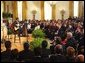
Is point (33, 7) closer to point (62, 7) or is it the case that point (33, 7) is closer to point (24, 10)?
point (24, 10)

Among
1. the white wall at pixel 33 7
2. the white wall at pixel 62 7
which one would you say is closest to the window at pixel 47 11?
the white wall at pixel 33 7

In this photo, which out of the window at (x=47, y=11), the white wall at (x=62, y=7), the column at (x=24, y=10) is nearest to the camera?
the column at (x=24, y=10)

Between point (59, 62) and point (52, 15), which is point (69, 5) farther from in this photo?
point (59, 62)

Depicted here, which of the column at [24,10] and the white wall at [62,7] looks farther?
the white wall at [62,7]

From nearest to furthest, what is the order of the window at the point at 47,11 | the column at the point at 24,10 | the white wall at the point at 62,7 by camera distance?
the column at the point at 24,10 < the window at the point at 47,11 < the white wall at the point at 62,7

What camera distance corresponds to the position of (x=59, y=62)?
215 inches

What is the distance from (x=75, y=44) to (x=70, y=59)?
246 cm

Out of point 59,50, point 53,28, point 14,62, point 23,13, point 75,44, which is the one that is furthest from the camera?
point 23,13

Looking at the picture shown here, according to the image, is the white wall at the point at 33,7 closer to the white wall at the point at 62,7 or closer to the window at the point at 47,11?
the window at the point at 47,11

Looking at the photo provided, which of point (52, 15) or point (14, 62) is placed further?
point (52, 15)

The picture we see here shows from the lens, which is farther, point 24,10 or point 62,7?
point 62,7

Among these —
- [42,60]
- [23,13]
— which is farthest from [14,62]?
[23,13]

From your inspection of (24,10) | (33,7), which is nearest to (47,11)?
(33,7)

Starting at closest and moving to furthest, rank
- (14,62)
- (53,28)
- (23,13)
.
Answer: (14,62) < (53,28) < (23,13)
